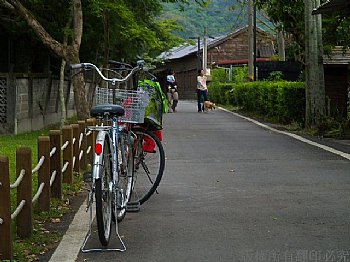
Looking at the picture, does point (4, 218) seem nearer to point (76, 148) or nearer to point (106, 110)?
point (106, 110)

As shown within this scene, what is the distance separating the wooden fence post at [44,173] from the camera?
715 centimetres

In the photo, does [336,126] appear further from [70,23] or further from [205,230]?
→ [205,230]

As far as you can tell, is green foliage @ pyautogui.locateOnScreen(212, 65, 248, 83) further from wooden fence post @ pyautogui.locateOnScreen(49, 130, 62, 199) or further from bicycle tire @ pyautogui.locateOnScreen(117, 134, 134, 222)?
bicycle tire @ pyautogui.locateOnScreen(117, 134, 134, 222)

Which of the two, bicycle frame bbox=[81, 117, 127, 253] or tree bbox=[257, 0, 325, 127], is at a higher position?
tree bbox=[257, 0, 325, 127]

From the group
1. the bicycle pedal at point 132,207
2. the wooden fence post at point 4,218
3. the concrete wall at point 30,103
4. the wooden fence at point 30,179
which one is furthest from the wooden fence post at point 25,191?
the concrete wall at point 30,103

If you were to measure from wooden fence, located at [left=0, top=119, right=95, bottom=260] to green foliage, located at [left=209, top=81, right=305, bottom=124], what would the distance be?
11.4m

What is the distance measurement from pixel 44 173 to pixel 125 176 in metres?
0.76

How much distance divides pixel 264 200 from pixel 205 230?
1.69 metres

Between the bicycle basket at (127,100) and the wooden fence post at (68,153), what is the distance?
1875mm

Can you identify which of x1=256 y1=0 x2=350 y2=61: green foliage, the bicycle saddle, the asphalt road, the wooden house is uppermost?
the wooden house

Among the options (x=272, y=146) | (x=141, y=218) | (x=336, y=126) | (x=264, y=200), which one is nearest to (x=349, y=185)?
(x=264, y=200)

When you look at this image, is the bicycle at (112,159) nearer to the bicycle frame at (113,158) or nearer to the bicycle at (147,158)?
the bicycle frame at (113,158)

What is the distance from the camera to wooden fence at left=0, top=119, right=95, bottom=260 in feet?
17.8

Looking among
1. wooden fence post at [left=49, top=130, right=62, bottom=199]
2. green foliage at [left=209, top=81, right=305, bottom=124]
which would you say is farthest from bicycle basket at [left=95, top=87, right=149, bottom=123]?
green foliage at [left=209, top=81, right=305, bottom=124]
